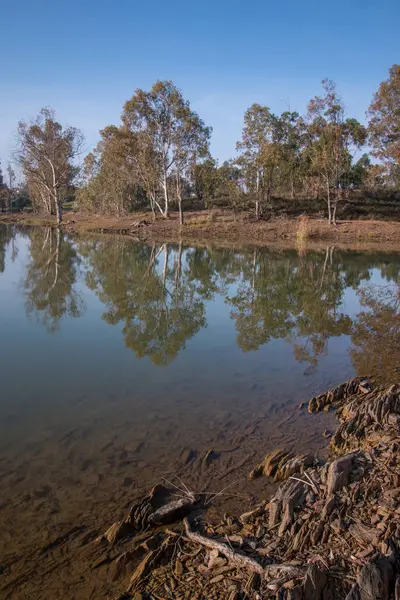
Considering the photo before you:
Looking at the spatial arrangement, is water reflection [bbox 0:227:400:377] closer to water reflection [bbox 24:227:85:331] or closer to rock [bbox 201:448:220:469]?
water reflection [bbox 24:227:85:331]

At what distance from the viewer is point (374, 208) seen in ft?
159

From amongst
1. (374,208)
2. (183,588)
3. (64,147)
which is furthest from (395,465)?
(64,147)

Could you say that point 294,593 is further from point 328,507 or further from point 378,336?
point 378,336

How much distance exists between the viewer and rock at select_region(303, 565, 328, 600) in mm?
2686

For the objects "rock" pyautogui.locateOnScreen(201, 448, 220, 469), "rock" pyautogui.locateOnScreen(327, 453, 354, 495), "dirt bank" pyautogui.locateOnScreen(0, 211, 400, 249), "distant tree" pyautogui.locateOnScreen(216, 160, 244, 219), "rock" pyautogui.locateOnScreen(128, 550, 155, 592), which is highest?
"distant tree" pyautogui.locateOnScreen(216, 160, 244, 219)

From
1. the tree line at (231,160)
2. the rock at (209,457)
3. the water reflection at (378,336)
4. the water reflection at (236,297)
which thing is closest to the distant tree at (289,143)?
the tree line at (231,160)

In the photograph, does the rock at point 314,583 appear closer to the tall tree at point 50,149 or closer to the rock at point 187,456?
the rock at point 187,456

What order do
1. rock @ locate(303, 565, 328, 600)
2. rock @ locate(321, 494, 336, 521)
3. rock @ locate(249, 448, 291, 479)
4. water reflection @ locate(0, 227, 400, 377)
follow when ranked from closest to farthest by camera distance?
1. rock @ locate(303, 565, 328, 600)
2. rock @ locate(321, 494, 336, 521)
3. rock @ locate(249, 448, 291, 479)
4. water reflection @ locate(0, 227, 400, 377)

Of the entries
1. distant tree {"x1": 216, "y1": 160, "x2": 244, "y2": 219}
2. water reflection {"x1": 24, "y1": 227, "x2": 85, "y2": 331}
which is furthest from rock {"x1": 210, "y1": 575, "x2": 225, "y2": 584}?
distant tree {"x1": 216, "y1": 160, "x2": 244, "y2": 219}

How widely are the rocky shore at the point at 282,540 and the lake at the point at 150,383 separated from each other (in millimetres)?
323

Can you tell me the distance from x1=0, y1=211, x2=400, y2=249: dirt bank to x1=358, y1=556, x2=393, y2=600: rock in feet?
108

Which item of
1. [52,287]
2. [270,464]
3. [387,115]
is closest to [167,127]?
[387,115]

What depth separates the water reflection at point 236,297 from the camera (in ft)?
33.2

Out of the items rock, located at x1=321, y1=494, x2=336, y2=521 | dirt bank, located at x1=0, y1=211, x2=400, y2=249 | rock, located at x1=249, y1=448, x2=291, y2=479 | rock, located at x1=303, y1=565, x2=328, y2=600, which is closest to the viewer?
rock, located at x1=303, y1=565, x2=328, y2=600
